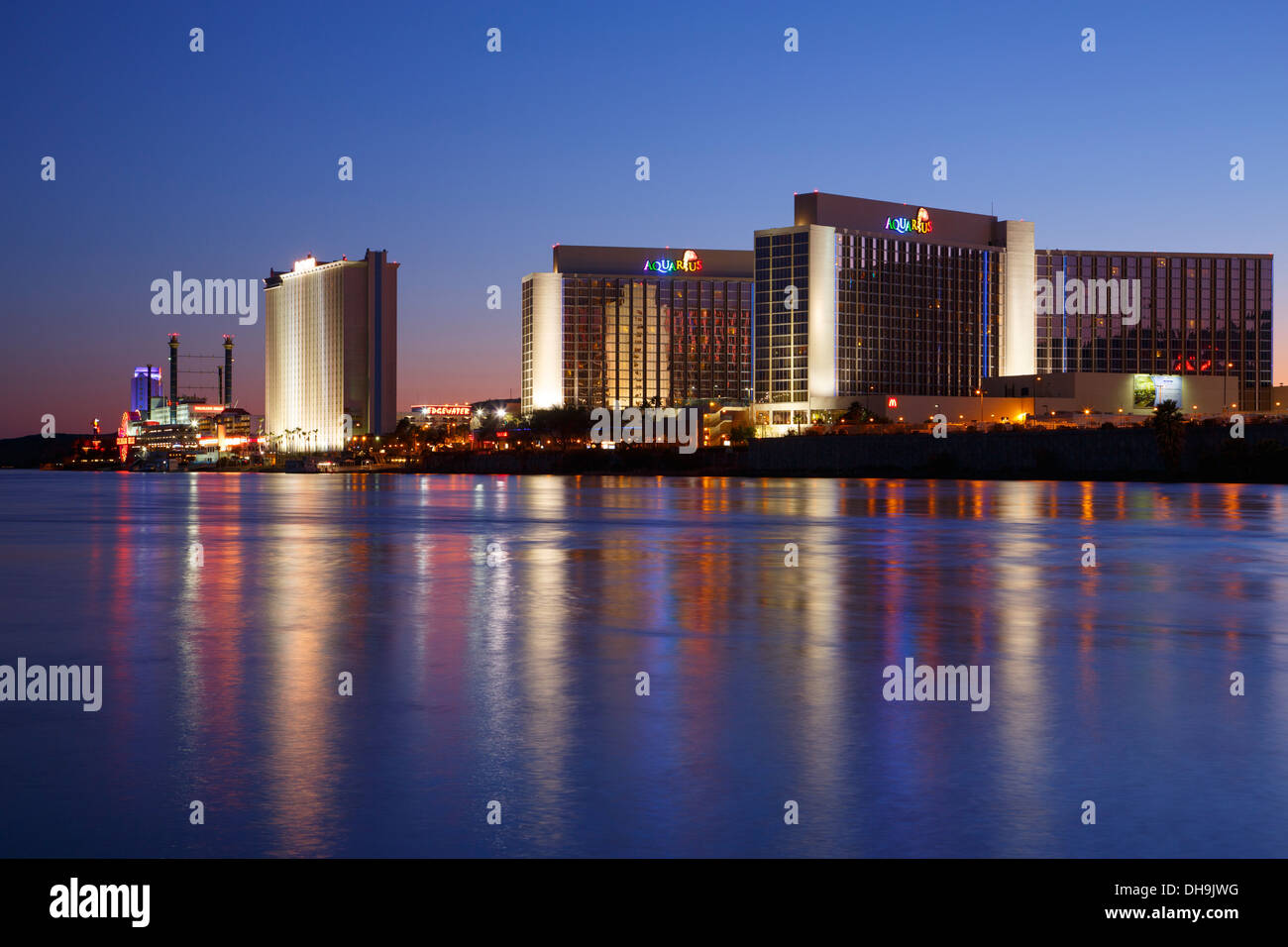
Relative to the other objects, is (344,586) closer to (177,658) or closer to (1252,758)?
(177,658)

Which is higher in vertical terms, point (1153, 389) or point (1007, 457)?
point (1153, 389)

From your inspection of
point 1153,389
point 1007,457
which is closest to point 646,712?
point 1007,457

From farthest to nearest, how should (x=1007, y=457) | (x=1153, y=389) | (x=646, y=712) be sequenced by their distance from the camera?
(x=1153, y=389), (x=1007, y=457), (x=646, y=712)

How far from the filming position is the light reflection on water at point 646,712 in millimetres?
7570

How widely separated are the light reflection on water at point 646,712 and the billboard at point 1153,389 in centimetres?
17417

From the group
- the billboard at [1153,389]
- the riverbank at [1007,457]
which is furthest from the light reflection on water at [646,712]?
the billboard at [1153,389]

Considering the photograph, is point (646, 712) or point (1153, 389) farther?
point (1153, 389)

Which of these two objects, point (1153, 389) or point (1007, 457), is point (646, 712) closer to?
point (1007, 457)

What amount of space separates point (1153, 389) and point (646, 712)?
196 meters

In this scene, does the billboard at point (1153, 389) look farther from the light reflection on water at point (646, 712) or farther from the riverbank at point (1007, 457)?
the light reflection on water at point (646, 712)

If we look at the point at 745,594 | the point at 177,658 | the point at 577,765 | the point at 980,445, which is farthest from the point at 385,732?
the point at 980,445

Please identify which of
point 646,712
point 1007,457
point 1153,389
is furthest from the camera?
point 1153,389

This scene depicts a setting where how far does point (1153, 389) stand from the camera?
189 metres
